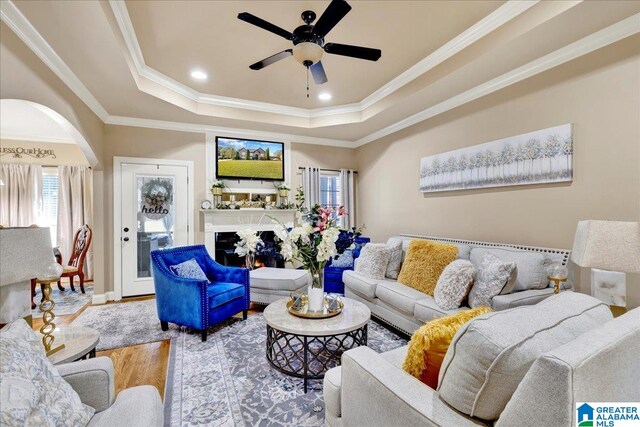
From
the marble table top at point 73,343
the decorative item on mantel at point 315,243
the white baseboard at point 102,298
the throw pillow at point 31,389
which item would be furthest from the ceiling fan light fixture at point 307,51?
the white baseboard at point 102,298

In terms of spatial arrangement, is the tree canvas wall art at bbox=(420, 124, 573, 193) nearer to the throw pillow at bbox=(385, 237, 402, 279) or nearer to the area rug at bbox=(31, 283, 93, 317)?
the throw pillow at bbox=(385, 237, 402, 279)

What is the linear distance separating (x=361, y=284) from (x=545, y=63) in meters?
2.90

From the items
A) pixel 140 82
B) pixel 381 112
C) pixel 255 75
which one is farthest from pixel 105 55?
pixel 381 112

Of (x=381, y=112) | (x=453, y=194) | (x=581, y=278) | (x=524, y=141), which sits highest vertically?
(x=381, y=112)

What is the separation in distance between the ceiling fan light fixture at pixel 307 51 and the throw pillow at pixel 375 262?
7.19 ft

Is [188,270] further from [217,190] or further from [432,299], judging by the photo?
[432,299]

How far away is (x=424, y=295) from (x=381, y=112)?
2.66 m

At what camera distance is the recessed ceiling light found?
11.8 feet

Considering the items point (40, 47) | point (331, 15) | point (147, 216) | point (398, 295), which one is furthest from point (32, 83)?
point (398, 295)

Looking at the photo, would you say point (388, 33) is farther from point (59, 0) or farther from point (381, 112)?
point (59, 0)

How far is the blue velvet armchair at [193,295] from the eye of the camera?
115 inches

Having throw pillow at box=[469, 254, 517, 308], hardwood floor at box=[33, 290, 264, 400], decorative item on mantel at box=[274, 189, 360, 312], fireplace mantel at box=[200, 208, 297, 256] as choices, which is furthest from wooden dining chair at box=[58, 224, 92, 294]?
throw pillow at box=[469, 254, 517, 308]

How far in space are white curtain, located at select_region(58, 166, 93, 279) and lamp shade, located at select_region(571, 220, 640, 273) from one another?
731cm

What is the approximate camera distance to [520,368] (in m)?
0.88
